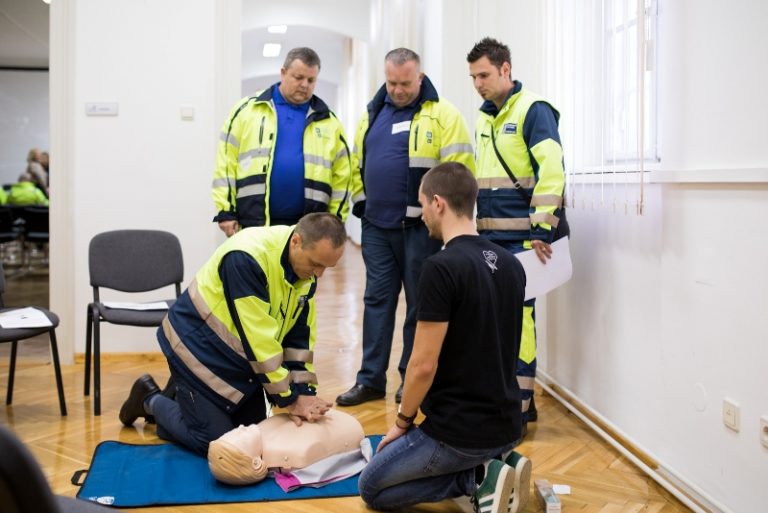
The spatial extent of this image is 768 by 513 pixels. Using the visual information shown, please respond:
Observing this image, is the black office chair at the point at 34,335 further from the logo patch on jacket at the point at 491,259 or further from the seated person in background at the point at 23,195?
the seated person in background at the point at 23,195

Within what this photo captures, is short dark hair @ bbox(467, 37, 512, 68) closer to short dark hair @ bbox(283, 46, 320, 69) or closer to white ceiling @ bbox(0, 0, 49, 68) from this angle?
short dark hair @ bbox(283, 46, 320, 69)

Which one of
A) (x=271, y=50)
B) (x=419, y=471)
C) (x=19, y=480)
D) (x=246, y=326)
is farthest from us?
(x=271, y=50)

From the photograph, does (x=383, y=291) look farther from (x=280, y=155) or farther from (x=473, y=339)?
(x=473, y=339)

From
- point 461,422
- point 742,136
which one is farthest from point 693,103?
point 461,422

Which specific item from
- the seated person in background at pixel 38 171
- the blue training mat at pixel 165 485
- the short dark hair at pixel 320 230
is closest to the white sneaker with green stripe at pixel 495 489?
the blue training mat at pixel 165 485

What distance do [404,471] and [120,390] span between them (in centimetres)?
207

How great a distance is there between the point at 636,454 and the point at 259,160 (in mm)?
2045

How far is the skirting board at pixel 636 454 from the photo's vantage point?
2365 millimetres

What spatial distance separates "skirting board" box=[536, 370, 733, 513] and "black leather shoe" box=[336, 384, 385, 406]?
0.83 metres

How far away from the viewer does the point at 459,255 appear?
217cm

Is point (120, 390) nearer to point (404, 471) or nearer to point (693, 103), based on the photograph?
point (404, 471)

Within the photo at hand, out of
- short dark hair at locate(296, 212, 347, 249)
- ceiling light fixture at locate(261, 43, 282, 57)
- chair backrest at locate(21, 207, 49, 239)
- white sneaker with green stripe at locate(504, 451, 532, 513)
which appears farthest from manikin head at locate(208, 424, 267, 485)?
ceiling light fixture at locate(261, 43, 282, 57)

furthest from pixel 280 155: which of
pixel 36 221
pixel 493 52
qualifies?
pixel 36 221

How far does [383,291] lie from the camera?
366 cm
